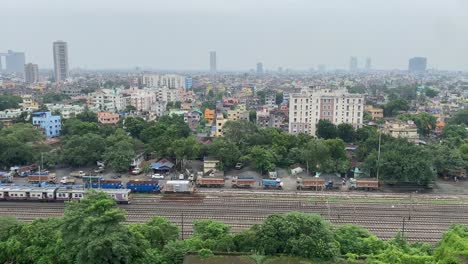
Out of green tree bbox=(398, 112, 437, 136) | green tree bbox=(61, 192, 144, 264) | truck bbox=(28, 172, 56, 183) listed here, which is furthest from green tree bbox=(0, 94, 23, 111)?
green tree bbox=(398, 112, 437, 136)

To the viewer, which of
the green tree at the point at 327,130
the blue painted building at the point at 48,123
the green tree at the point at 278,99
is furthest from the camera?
the green tree at the point at 278,99

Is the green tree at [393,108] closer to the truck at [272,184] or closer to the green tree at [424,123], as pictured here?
the green tree at [424,123]

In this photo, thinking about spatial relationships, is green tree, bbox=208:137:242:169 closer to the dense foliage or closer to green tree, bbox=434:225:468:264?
the dense foliage

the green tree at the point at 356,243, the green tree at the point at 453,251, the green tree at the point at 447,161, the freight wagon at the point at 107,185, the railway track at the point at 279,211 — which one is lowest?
the railway track at the point at 279,211

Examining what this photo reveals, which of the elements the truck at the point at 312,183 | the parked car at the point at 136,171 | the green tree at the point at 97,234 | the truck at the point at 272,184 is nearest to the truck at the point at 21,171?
the parked car at the point at 136,171

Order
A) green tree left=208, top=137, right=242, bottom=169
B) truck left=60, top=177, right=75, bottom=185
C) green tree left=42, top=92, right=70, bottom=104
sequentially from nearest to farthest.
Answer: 1. truck left=60, top=177, right=75, bottom=185
2. green tree left=208, top=137, right=242, bottom=169
3. green tree left=42, top=92, right=70, bottom=104
